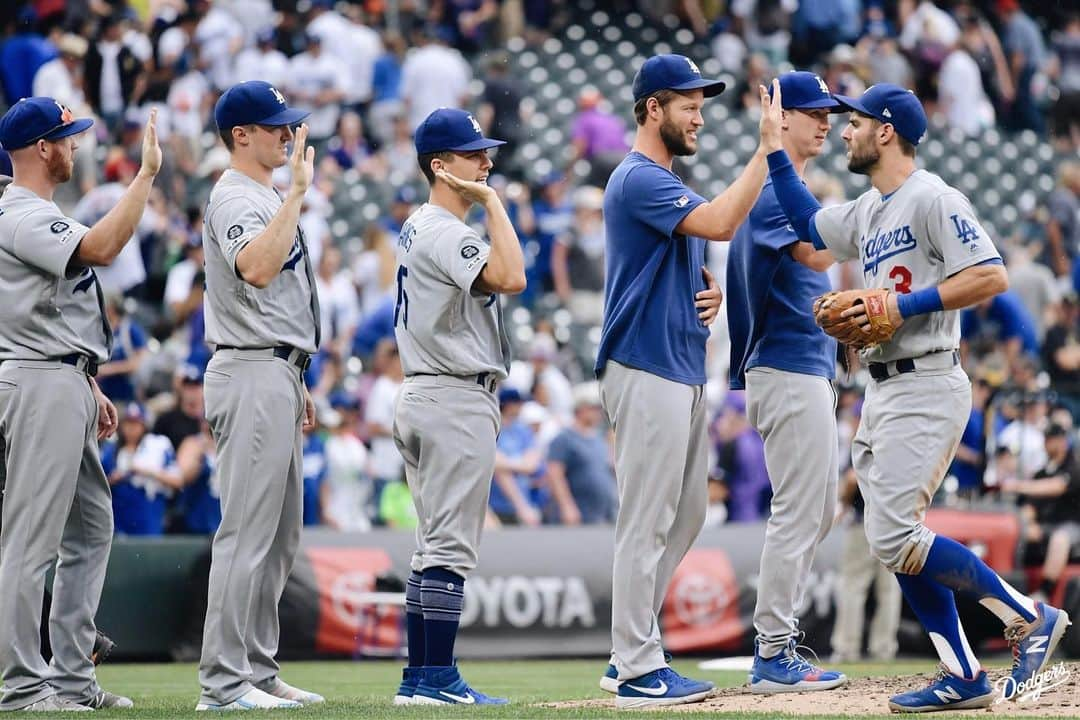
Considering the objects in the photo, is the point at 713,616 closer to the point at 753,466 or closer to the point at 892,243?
the point at 753,466

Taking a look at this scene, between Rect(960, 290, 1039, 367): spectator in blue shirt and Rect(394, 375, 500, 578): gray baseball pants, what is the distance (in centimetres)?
931

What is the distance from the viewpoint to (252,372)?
277 inches

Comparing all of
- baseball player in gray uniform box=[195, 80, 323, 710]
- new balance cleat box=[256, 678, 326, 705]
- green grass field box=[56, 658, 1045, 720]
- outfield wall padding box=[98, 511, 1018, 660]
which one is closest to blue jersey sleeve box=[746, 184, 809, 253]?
baseball player in gray uniform box=[195, 80, 323, 710]

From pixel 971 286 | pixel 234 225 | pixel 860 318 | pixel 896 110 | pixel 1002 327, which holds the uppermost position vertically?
pixel 896 110

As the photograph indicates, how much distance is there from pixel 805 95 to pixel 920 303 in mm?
1422

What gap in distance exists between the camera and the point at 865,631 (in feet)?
40.5

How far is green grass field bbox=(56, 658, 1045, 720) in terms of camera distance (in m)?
6.67

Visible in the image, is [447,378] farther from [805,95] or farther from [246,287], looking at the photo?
[805,95]

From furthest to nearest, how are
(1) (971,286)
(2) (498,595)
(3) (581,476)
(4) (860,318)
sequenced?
(3) (581,476), (2) (498,595), (4) (860,318), (1) (971,286)

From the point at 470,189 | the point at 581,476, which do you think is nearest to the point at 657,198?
the point at 470,189

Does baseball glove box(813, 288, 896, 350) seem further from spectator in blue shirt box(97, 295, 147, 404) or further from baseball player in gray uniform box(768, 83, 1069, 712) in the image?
spectator in blue shirt box(97, 295, 147, 404)

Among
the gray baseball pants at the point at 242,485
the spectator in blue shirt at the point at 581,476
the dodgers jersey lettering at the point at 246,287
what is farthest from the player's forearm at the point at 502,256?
the spectator in blue shirt at the point at 581,476

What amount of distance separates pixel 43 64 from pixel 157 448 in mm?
6195

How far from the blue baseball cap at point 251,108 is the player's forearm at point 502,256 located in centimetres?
100
